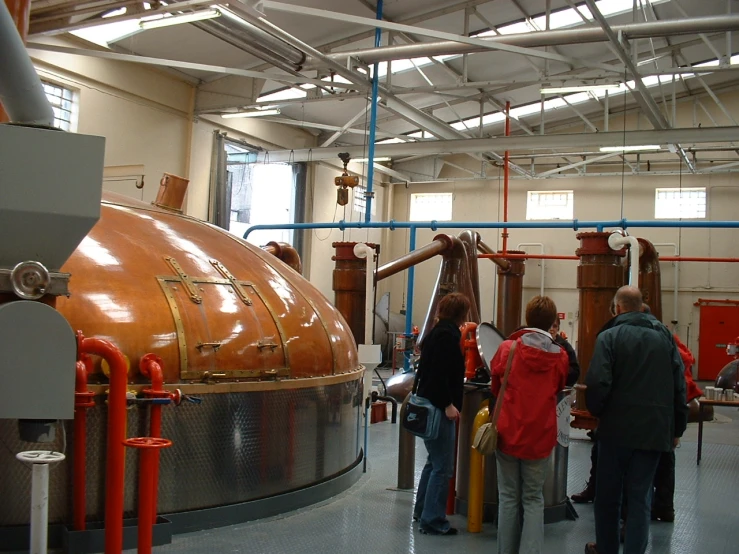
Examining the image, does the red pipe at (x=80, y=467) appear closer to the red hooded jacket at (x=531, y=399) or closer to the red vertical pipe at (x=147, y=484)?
the red vertical pipe at (x=147, y=484)

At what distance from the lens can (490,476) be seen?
15.6ft

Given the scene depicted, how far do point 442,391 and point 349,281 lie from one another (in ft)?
14.8

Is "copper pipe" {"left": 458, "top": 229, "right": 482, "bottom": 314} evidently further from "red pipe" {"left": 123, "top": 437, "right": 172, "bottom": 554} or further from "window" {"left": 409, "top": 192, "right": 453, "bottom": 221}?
"window" {"left": 409, "top": 192, "right": 453, "bottom": 221}

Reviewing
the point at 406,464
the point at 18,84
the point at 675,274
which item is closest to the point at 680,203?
the point at 675,274

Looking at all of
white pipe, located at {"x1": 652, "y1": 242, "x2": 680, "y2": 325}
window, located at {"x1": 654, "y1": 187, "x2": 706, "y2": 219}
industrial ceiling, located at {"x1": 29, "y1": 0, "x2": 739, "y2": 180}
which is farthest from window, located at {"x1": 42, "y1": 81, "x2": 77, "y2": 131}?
white pipe, located at {"x1": 652, "y1": 242, "x2": 680, "y2": 325}

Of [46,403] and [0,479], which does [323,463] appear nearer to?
[0,479]

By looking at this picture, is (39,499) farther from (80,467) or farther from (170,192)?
(170,192)

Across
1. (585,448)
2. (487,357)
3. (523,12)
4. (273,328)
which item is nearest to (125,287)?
(273,328)

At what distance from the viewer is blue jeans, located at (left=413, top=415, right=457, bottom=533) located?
14.5ft

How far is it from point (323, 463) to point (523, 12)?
364 inches

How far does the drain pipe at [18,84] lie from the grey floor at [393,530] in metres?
2.76

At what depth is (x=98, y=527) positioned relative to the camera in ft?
13.1

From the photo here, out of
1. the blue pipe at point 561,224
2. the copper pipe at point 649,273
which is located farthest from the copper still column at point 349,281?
the copper pipe at point 649,273

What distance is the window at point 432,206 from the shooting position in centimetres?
1970
